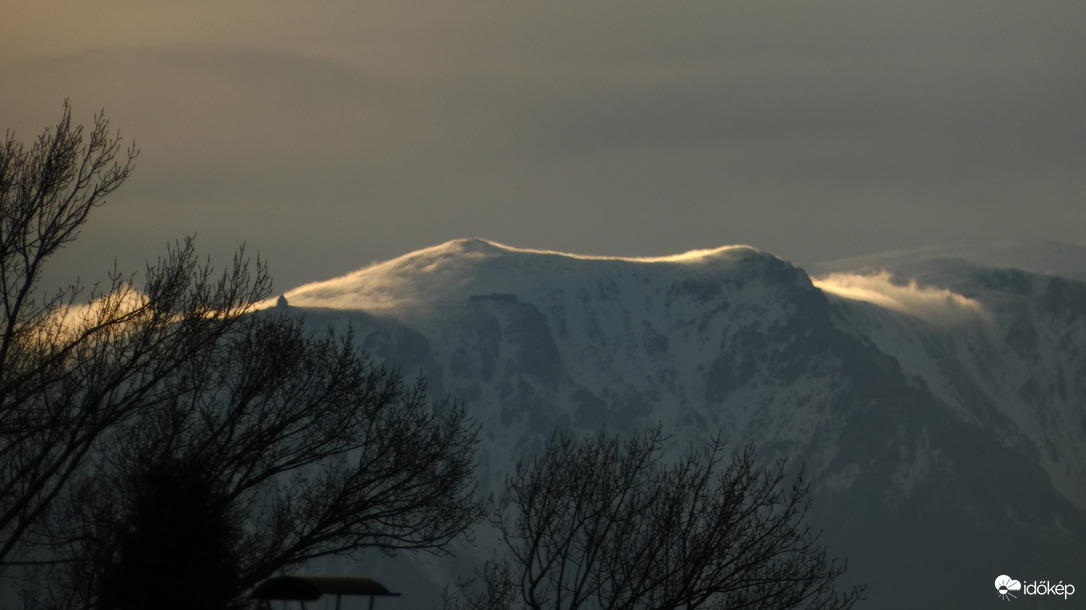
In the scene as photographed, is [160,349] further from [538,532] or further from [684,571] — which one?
[684,571]

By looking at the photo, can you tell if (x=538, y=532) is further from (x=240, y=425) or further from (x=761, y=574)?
(x=240, y=425)

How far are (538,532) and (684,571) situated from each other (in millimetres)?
3676

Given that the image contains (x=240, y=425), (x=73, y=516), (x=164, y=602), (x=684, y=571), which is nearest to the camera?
(x=164, y=602)

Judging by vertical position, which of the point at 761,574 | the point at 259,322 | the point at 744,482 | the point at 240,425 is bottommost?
the point at 761,574

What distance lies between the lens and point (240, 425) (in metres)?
39.1

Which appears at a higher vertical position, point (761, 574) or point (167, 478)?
point (167, 478)

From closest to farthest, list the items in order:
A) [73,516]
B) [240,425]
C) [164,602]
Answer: [164,602]
[240,425]
[73,516]

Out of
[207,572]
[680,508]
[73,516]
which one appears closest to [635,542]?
[680,508]

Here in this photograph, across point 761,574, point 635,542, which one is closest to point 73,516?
point 635,542

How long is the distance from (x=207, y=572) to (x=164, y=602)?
1.02 metres

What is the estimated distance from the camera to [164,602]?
1147 inches

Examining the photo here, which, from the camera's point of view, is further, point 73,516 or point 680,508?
point 73,516

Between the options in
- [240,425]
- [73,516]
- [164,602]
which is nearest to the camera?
[164,602]

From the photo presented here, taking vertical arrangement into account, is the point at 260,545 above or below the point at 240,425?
below
